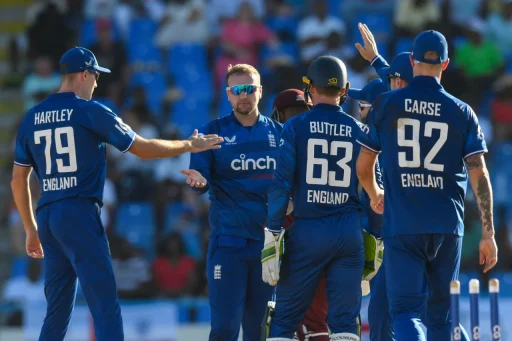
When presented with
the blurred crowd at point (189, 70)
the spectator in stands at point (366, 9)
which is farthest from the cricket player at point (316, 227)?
the spectator in stands at point (366, 9)

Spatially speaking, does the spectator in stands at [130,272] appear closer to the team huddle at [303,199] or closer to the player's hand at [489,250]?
the team huddle at [303,199]

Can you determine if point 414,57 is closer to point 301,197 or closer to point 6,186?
point 301,197

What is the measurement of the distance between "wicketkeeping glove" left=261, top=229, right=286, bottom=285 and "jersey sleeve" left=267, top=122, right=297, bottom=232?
6cm

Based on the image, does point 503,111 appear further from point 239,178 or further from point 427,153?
point 427,153

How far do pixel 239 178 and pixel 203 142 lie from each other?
1.93 feet

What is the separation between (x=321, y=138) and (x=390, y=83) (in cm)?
135

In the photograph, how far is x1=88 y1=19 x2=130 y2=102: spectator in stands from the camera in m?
16.9

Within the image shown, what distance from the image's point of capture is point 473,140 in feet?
24.8

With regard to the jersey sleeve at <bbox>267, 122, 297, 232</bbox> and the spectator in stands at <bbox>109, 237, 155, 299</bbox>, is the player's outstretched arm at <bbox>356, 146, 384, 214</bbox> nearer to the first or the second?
the jersey sleeve at <bbox>267, 122, 297, 232</bbox>

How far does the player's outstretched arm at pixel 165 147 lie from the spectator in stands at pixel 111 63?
8.57 meters

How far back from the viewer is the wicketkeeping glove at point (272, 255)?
784 centimetres

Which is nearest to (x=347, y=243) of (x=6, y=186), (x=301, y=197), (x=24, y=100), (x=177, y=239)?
(x=301, y=197)

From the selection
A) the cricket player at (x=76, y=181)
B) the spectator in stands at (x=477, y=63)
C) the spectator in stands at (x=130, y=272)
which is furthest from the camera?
the spectator in stands at (x=477, y=63)

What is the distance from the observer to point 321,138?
26.0 ft
